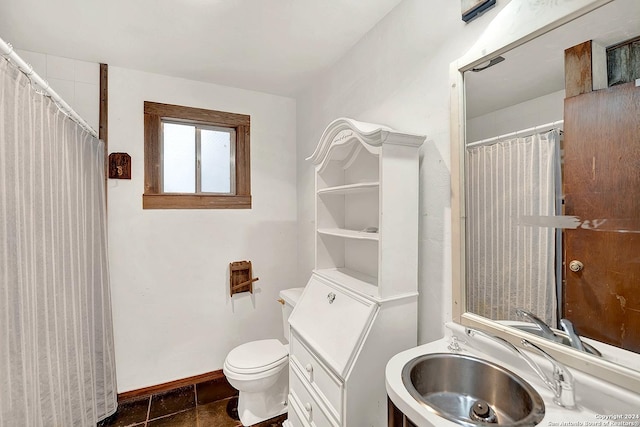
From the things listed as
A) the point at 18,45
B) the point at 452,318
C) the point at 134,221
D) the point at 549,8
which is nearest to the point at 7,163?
the point at 134,221

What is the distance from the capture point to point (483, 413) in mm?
925

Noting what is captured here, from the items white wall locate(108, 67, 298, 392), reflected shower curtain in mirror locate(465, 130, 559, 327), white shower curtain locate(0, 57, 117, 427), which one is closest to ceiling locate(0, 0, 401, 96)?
white wall locate(108, 67, 298, 392)

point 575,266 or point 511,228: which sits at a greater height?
point 511,228

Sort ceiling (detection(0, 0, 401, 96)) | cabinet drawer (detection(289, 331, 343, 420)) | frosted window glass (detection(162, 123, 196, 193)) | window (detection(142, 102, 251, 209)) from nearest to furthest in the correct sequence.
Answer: cabinet drawer (detection(289, 331, 343, 420)), ceiling (detection(0, 0, 401, 96)), window (detection(142, 102, 251, 209)), frosted window glass (detection(162, 123, 196, 193))

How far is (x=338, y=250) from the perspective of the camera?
190 cm

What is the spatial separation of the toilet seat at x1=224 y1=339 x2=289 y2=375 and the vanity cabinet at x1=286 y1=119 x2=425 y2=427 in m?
0.27

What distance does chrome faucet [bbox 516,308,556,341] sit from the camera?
35.8 inches

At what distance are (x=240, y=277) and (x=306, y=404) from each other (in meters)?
1.28

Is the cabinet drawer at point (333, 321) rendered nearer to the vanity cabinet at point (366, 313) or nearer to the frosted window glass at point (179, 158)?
the vanity cabinet at point (366, 313)

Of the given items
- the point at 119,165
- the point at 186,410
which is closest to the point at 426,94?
the point at 119,165

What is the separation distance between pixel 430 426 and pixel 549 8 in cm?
130

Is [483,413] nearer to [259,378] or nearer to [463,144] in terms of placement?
[463,144]

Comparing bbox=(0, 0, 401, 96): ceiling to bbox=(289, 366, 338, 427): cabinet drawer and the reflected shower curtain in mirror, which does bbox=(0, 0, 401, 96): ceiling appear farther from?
bbox=(289, 366, 338, 427): cabinet drawer

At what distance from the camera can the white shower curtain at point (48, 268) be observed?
101 cm
